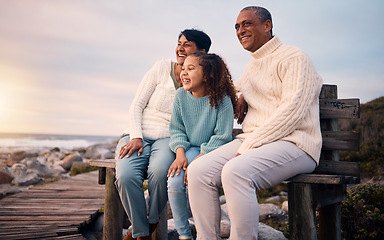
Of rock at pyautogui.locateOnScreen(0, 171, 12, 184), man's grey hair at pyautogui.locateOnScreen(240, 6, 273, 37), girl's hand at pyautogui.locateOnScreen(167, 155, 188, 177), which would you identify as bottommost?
rock at pyautogui.locateOnScreen(0, 171, 12, 184)

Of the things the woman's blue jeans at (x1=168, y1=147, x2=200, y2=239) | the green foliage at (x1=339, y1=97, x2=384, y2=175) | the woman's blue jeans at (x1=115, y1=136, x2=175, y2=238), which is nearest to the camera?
the woman's blue jeans at (x1=168, y1=147, x2=200, y2=239)

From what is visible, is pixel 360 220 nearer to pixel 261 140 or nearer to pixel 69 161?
pixel 261 140

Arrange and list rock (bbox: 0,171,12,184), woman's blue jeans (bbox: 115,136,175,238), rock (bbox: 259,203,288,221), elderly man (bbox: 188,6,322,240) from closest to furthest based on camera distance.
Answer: elderly man (bbox: 188,6,322,240)
woman's blue jeans (bbox: 115,136,175,238)
rock (bbox: 259,203,288,221)
rock (bbox: 0,171,12,184)

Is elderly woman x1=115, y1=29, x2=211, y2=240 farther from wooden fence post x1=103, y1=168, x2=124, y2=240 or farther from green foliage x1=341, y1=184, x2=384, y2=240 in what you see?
green foliage x1=341, y1=184, x2=384, y2=240

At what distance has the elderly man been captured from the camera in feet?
6.47

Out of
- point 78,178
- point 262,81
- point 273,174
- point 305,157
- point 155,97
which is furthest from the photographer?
point 78,178

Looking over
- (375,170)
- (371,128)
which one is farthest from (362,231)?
(371,128)

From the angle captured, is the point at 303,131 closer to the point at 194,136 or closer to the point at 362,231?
the point at 194,136

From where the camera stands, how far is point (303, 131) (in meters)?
2.31

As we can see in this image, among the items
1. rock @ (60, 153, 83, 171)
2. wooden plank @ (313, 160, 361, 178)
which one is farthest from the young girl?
rock @ (60, 153, 83, 171)

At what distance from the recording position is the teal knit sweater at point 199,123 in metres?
2.53

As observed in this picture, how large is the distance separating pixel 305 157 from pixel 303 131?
201 millimetres

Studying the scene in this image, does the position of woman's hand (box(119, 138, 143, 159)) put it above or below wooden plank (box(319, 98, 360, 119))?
below

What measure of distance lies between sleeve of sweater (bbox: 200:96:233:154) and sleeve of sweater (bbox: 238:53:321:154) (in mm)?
254
